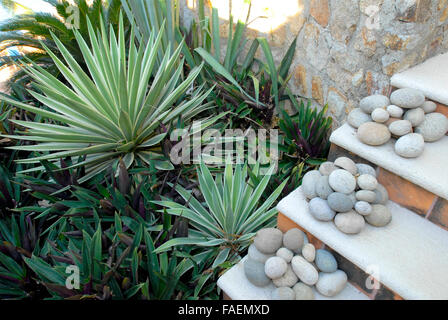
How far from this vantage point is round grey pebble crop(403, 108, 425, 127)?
1.31m

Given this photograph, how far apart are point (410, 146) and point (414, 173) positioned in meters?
0.11

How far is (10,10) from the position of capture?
8.57ft

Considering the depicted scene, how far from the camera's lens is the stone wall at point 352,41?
1.44m

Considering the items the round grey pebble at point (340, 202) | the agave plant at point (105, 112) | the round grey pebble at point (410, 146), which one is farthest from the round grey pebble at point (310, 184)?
the agave plant at point (105, 112)

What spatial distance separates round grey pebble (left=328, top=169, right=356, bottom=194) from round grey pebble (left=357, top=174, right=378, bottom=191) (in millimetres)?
32

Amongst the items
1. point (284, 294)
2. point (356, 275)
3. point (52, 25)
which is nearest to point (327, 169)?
point (356, 275)

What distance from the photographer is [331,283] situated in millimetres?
1115

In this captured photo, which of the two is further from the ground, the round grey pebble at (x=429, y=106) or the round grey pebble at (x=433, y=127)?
the round grey pebble at (x=429, y=106)

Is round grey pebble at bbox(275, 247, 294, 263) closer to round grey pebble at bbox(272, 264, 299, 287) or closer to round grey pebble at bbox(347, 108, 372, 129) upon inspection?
round grey pebble at bbox(272, 264, 299, 287)

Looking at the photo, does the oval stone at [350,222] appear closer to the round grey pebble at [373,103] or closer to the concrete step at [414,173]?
the concrete step at [414,173]

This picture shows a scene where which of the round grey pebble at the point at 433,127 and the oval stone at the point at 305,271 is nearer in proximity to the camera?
the oval stone at the point at 305,271

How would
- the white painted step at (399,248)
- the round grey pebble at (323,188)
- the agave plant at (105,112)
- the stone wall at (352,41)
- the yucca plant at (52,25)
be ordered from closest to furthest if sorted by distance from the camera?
the white painted step at (399,248)
the round grey pebble at (323,188)
the stone wall at (352,41)
the agave plant at (105,112)
the yucca plant at (52,25)

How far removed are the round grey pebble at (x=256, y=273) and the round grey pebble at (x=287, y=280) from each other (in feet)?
0.13

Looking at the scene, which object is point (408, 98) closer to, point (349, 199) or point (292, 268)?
point (349, 199)
